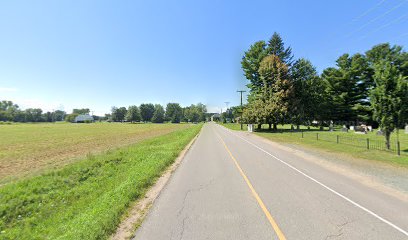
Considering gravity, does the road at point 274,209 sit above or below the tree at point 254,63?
below

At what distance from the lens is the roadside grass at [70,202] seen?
585cm

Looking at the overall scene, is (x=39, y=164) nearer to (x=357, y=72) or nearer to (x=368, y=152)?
(x=368, y=152)

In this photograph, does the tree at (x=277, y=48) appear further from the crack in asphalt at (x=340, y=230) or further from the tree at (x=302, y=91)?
the crack in asphalt at (x=340, y=230)

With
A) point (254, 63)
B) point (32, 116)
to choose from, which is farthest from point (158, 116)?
point (254, 63)

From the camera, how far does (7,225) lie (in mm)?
7016

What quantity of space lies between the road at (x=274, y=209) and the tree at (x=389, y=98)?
9.96 meters

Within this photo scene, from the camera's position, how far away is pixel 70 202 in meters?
8.58

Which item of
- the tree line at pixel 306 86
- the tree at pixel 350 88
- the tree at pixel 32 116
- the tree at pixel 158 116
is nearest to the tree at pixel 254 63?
the tree line at pixel 306 86

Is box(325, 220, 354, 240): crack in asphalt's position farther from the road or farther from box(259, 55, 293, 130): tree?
box(259, 55, 293, 130): tree

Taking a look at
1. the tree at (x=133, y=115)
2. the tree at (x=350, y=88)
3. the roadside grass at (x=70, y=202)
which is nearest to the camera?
the roadside grass at (x=70, y=202)

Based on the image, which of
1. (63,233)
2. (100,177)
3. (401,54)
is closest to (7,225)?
(63,233)

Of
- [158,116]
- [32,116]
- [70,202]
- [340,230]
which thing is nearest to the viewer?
[340,230]

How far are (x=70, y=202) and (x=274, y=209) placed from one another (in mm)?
6898

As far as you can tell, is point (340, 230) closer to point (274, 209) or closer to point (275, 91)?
point (274, 209)
